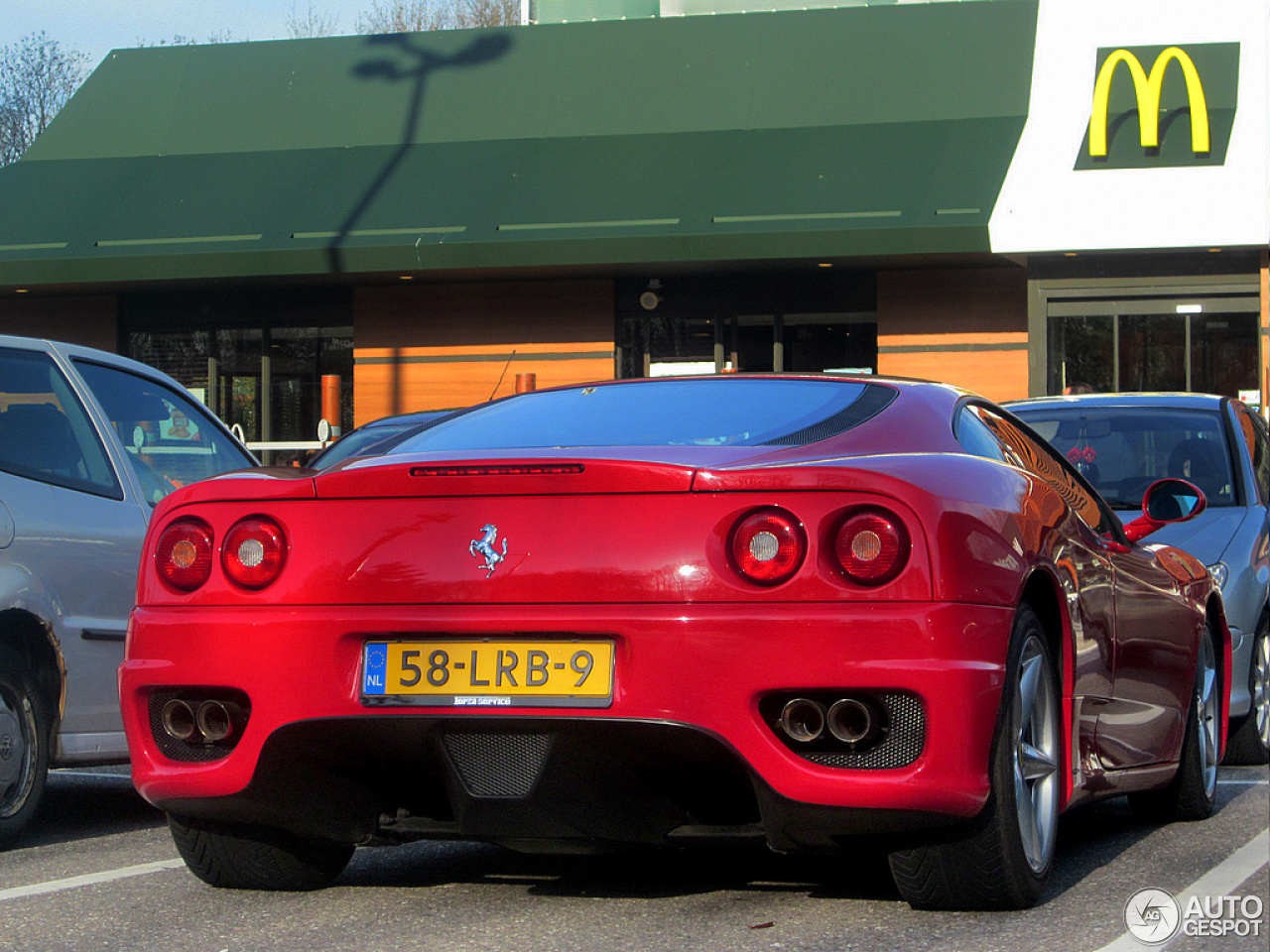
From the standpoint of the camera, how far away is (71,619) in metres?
6.11

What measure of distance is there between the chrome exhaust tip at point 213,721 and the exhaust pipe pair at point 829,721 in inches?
52.6

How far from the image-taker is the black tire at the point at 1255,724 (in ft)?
25.3

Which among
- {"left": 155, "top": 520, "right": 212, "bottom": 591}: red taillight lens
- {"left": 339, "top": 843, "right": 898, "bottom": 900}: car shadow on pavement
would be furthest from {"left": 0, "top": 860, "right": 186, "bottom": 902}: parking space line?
{"left": 155, "top": 520, "right": 212, "bottom": 591}: red taillight lens

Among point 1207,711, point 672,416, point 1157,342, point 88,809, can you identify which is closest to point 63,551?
point 88,809

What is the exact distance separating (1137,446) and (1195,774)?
9.29 ft

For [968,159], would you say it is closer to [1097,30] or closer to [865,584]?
[1097,30]

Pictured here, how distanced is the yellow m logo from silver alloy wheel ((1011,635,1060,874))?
15.5 meters

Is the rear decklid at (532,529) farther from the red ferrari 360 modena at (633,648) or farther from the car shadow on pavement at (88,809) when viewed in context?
the car shadow on pavement at (88,809)

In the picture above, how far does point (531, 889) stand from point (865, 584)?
1437 millimetres

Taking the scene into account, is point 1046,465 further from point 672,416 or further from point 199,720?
point 199,720

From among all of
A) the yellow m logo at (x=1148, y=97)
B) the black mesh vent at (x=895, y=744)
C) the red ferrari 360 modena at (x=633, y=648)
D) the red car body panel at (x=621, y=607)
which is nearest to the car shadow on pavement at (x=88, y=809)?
the red ferrari 360 modena at (x=633, y=648)

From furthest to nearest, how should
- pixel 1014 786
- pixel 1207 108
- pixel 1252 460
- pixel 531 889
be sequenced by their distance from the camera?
pixel 1207 108 < pixel 1252 460 < pixel 531 889 < pixel 1014 786

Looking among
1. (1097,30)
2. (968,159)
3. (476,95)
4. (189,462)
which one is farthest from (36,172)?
(189,462)

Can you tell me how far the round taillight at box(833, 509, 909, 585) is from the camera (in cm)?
386
